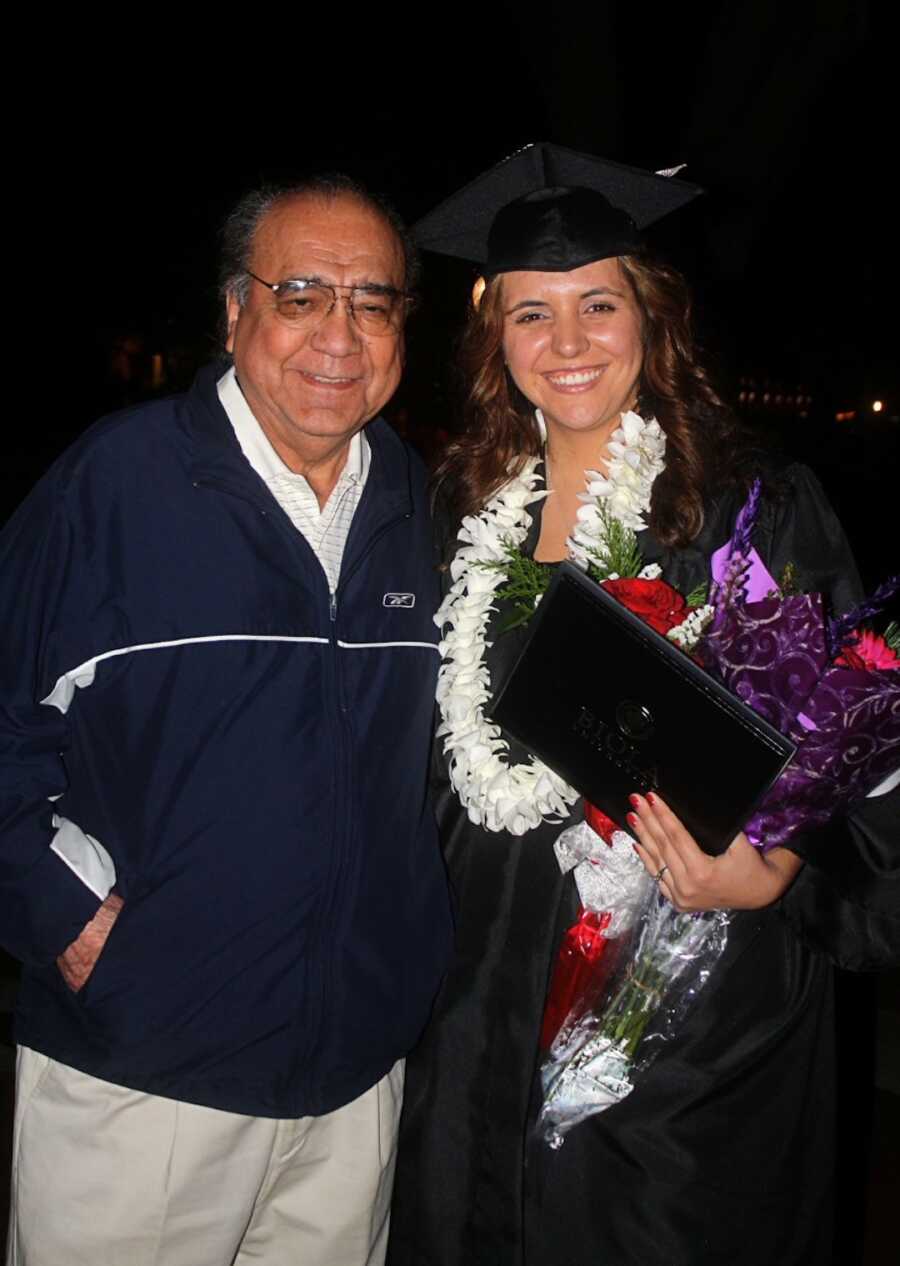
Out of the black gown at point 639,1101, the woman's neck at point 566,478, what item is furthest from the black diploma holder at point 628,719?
the woman's neck at point 566,478

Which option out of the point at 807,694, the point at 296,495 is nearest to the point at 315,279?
the point at 296,495

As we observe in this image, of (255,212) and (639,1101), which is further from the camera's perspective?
(255,212)

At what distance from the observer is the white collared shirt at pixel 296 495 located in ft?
7.61

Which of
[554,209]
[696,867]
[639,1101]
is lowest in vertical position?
[639,1101]

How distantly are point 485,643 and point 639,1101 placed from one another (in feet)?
3.41

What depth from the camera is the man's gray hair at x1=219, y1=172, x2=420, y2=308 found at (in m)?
2.37

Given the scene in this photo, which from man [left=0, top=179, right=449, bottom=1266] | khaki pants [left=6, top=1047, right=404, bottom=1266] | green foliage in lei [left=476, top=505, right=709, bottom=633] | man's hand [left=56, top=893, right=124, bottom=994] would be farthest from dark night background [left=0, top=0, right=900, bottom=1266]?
khaki pants [left=6, top=1047, right=404, bottom=1266]

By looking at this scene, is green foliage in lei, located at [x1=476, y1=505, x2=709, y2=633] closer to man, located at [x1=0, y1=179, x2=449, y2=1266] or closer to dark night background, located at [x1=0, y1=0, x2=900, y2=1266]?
man, located at [x1=0, y1=179, x2=449, y2=1266]

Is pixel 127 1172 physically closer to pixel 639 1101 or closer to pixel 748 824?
pixel 639 1101

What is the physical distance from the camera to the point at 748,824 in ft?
6.58

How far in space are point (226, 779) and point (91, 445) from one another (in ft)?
2.39

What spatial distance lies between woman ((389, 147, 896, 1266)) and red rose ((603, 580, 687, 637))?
347 mm

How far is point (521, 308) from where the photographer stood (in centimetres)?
265

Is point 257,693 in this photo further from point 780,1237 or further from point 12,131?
point 12,131
